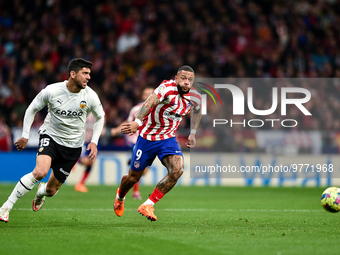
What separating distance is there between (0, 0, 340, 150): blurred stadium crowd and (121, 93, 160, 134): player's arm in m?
9.13

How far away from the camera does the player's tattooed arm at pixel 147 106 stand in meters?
6.94

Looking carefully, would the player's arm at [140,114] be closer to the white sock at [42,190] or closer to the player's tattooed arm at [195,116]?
the player's tattooed arm at [195,116]

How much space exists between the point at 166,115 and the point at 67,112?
1.46 m

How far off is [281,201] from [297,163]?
4.19 meters

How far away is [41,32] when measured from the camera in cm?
1877

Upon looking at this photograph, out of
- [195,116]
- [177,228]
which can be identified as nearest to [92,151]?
[177,228]

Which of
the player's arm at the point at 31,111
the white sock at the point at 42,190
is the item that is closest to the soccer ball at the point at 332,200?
the white sock at the point at 42,190

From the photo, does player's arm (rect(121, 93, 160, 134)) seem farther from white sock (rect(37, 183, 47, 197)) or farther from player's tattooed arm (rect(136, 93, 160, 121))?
white sock (rect(37, 183, 47, 197))

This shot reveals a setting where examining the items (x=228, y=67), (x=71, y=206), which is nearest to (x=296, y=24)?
(x=228, y=67)

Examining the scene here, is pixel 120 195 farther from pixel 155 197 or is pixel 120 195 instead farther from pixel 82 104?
pixel 82 104

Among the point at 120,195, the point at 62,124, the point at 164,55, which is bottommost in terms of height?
the point at 120,195

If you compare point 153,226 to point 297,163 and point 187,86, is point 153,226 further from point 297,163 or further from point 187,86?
point 297,163

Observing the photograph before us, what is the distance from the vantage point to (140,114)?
6945mm

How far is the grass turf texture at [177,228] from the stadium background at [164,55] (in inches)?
149
